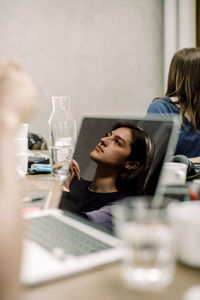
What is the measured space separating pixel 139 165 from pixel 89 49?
314cm

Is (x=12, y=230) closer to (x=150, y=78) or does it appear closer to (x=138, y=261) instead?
(x=138, y=261)

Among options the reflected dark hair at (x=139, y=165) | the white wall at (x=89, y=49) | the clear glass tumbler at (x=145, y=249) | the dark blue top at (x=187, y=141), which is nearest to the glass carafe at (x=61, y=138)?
the reflected dark hair at (x=139, y=165)

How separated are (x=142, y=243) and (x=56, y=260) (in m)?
0.18

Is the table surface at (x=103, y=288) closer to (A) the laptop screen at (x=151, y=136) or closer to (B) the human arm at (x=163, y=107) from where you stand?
(A) the laptop screen at (x=151, y=136)

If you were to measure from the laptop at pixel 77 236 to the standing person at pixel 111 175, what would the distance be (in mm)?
26

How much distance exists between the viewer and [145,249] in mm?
680

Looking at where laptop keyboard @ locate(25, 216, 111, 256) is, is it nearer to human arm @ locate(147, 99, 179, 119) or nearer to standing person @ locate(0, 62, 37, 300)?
standing person @ locate(0, 62, 37, 300)

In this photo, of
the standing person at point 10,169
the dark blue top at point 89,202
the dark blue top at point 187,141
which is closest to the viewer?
the standing person at point 10,169

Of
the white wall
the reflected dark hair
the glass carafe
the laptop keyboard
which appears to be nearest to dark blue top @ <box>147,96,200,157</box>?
the glass carafe

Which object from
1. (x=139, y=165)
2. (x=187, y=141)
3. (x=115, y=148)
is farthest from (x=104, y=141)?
(x=187, y=141)

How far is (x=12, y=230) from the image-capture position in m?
0.66

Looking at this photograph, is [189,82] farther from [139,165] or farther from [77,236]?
[77,236]

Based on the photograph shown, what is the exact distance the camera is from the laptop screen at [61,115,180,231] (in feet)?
3.18

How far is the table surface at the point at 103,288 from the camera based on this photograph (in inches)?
25.6
